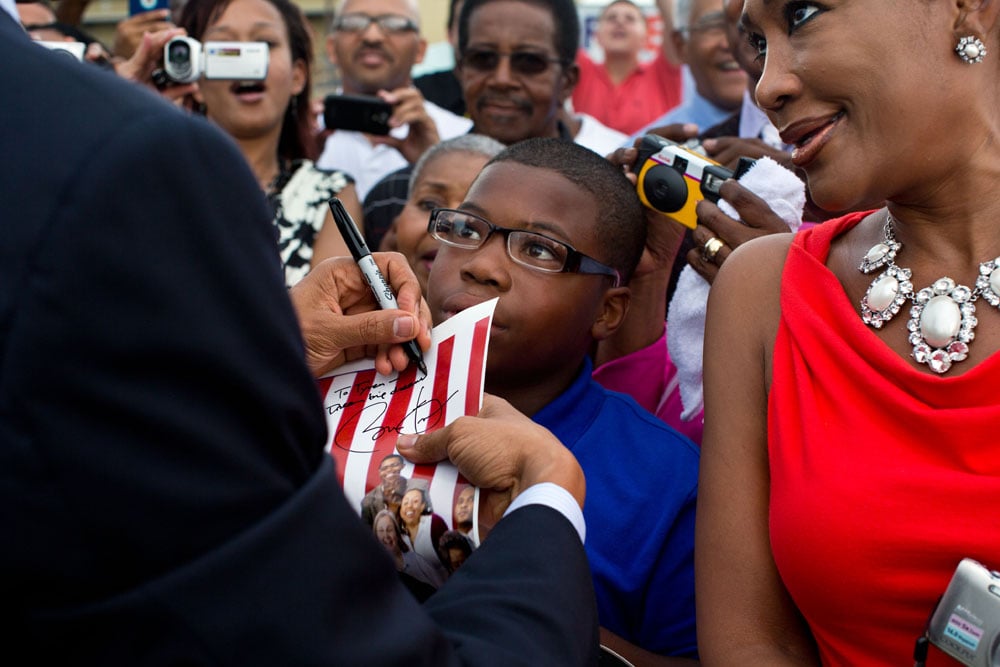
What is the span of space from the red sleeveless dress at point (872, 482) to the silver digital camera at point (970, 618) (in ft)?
0.35

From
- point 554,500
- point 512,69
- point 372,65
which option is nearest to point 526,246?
point 554,500

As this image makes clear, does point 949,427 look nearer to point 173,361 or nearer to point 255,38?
point 173,361

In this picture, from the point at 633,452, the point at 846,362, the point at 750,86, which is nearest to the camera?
the point at 846,362

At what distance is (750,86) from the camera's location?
366 cm

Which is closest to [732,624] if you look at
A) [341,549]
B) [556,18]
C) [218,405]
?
[341,549]

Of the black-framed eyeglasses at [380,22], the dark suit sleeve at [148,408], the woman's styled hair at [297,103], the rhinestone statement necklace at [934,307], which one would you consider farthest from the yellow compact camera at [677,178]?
the black-framed eyeglasses at [380,22]

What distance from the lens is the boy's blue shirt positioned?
202 cm

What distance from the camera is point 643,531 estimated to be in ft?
6.77

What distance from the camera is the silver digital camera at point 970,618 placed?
141 cm

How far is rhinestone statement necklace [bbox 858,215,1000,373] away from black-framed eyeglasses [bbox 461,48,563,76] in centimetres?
246

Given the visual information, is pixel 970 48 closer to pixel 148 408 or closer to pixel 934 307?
pixel 934 307

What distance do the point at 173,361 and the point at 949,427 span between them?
45.8 inches

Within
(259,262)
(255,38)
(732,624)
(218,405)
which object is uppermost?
(259,262)

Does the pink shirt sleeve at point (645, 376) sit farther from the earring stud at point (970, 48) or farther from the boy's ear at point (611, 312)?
the earring stud at point (970, 48)
